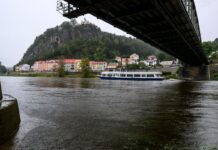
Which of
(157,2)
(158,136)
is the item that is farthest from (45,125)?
(157,2)

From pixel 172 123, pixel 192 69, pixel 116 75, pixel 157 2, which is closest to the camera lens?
pixel 172 123

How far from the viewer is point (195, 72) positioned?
9119cm

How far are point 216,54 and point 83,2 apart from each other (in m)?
117

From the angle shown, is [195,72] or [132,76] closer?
[132,76]

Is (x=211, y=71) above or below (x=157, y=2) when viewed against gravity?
below

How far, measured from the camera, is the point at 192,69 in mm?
92688

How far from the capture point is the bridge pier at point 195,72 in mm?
88750

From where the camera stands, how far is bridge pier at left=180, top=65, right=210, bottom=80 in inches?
3494

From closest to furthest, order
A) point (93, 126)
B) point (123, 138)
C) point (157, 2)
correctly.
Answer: point (123, 138) → point (93, 126) → point (157, 2)

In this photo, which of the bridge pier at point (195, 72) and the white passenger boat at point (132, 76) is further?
the bridge pier at point (195, 72)

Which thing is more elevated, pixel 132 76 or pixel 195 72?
pixel 195 72

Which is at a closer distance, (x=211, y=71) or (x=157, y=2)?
(x=157, y=2)

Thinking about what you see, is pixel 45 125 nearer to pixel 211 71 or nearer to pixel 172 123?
pixel 172 123

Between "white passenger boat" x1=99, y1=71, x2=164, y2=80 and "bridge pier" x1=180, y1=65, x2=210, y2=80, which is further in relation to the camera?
"bridge pier" x1=180, y1=65, x2=210, y2=80
